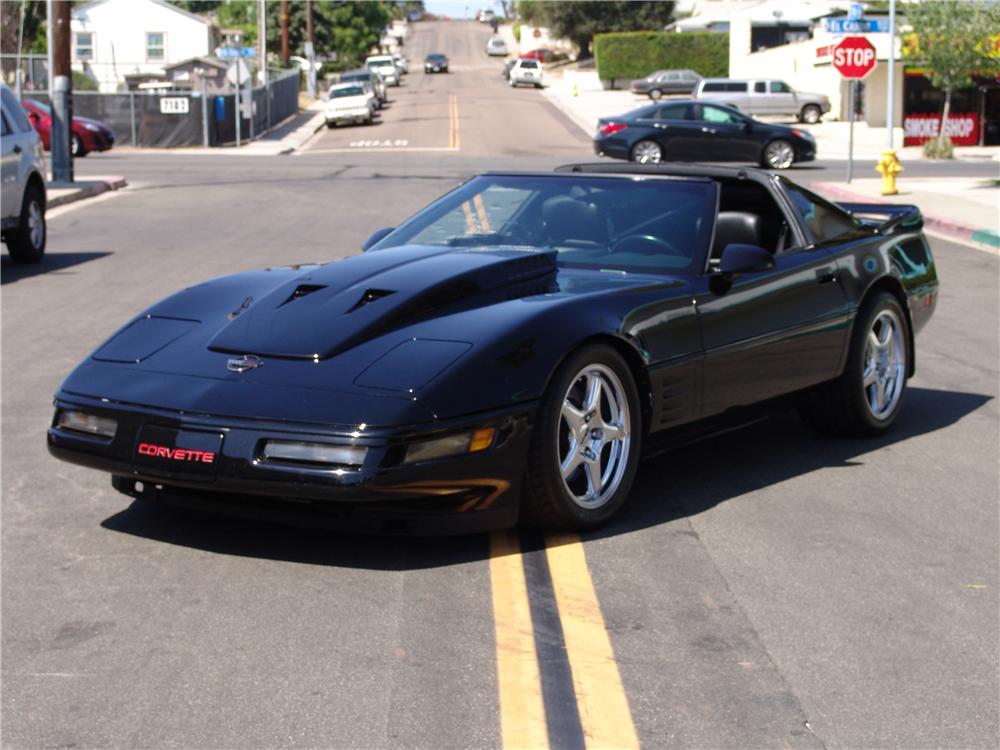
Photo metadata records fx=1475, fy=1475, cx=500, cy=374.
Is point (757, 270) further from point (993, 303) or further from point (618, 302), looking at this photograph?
point (993, 303)

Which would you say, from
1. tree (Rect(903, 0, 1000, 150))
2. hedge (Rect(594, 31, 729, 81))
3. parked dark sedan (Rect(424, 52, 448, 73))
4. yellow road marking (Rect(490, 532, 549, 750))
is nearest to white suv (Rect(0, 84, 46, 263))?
yellow road marking (Rect(490, 532, 549, 750))

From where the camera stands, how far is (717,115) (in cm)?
3466

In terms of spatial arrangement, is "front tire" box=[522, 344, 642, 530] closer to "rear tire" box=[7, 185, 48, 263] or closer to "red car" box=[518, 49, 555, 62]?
"rear tire" box=[7, 185, 48, 263]

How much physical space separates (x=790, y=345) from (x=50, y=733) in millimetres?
3947

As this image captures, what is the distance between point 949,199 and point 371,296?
20894mm

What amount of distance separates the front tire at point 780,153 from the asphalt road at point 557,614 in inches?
1066

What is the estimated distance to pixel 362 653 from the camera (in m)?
4.29

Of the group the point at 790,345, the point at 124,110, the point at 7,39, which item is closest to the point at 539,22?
the point at 7,39

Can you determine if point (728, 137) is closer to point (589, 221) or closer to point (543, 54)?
point (589, 221)

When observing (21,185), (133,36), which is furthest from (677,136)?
(133,36)

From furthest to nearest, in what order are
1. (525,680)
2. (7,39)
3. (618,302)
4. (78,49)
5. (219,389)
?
1. (78,49)
2. (7,39)
3. (618,302)
4. (219,389)
5. (525,680)

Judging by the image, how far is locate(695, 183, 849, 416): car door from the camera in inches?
243

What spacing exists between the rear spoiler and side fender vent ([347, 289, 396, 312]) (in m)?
3.26

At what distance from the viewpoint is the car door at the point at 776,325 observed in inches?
243
